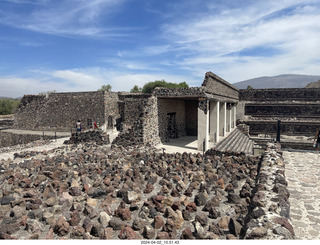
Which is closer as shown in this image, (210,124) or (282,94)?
(210,124)

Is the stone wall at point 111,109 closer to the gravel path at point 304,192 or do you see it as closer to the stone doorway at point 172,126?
the stone doorway at point 172,126

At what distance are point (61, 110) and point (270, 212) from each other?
26043 mm

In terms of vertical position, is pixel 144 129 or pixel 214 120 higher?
pixel 214 120

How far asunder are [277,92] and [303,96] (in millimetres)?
2882

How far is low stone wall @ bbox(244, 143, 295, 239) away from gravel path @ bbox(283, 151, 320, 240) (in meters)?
0.63

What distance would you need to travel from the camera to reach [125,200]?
212 inches

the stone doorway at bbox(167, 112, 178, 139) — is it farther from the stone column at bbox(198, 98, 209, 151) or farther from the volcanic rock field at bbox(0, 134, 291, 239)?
the volcanic rock field at bbox(0, 134, 291, 239)

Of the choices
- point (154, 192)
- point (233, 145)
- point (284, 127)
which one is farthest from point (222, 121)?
point (154, 192)

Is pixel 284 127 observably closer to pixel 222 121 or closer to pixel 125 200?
pixel 222 121

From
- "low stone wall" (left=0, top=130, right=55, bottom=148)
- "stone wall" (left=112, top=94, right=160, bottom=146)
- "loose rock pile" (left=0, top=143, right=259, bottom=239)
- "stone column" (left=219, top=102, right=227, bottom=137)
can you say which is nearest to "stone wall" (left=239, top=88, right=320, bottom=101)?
"stone column" (left=219, top=102, right=227, bottom=137)

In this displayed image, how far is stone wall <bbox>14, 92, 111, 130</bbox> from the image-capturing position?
25031 millimetres

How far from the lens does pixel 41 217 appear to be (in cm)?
457

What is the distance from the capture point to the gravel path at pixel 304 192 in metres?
4.77

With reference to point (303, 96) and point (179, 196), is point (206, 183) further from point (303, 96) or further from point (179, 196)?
point (303, 96)
